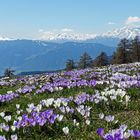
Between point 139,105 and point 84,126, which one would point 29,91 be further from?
point 84,126

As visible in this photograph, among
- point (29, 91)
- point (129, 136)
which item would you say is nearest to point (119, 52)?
point (29, 91)

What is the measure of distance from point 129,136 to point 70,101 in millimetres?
4609

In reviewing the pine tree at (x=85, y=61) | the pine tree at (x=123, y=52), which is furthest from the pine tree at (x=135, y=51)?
the pine tree at (x=85, y=61)

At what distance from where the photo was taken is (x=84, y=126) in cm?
746

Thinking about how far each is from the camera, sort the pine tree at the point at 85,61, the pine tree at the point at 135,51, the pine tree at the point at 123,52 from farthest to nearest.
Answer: the pine tree at the point at 85,61 < the pine tree at the point at 135,51 < the pine tree at the point at 123,52

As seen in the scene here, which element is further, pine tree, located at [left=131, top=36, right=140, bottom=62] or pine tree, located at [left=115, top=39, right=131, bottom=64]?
pine tree, located at [left=131, top=36, right=140, bottom=62]

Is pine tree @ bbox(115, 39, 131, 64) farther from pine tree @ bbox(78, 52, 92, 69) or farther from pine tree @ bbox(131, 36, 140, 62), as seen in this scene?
pine tree @ bbox(78, 52, 92, 69)

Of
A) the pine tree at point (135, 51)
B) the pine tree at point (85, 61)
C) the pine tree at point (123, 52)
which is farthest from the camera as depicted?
the pine tree at point (85, 61)

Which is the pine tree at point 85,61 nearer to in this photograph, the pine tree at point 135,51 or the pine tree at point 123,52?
the pine tree at point 123,52

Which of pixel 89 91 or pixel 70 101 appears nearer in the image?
pixel 70 101

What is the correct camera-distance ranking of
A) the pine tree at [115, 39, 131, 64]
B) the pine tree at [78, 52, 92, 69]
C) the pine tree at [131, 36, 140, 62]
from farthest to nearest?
1. the pine tree at [78, 52, 92, 69]
2. the pine tree at [131, 36, 140, 62]
3. the pine tree at [115, 39, 131, 64]

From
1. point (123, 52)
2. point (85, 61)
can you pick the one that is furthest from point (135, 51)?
point (85, 61)

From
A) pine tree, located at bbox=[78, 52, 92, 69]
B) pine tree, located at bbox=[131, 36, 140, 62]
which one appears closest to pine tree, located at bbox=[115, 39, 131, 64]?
pine tree, located at bbox=[131, 36, 140, 62]

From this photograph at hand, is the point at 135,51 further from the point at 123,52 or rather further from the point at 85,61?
the point at 85,61
